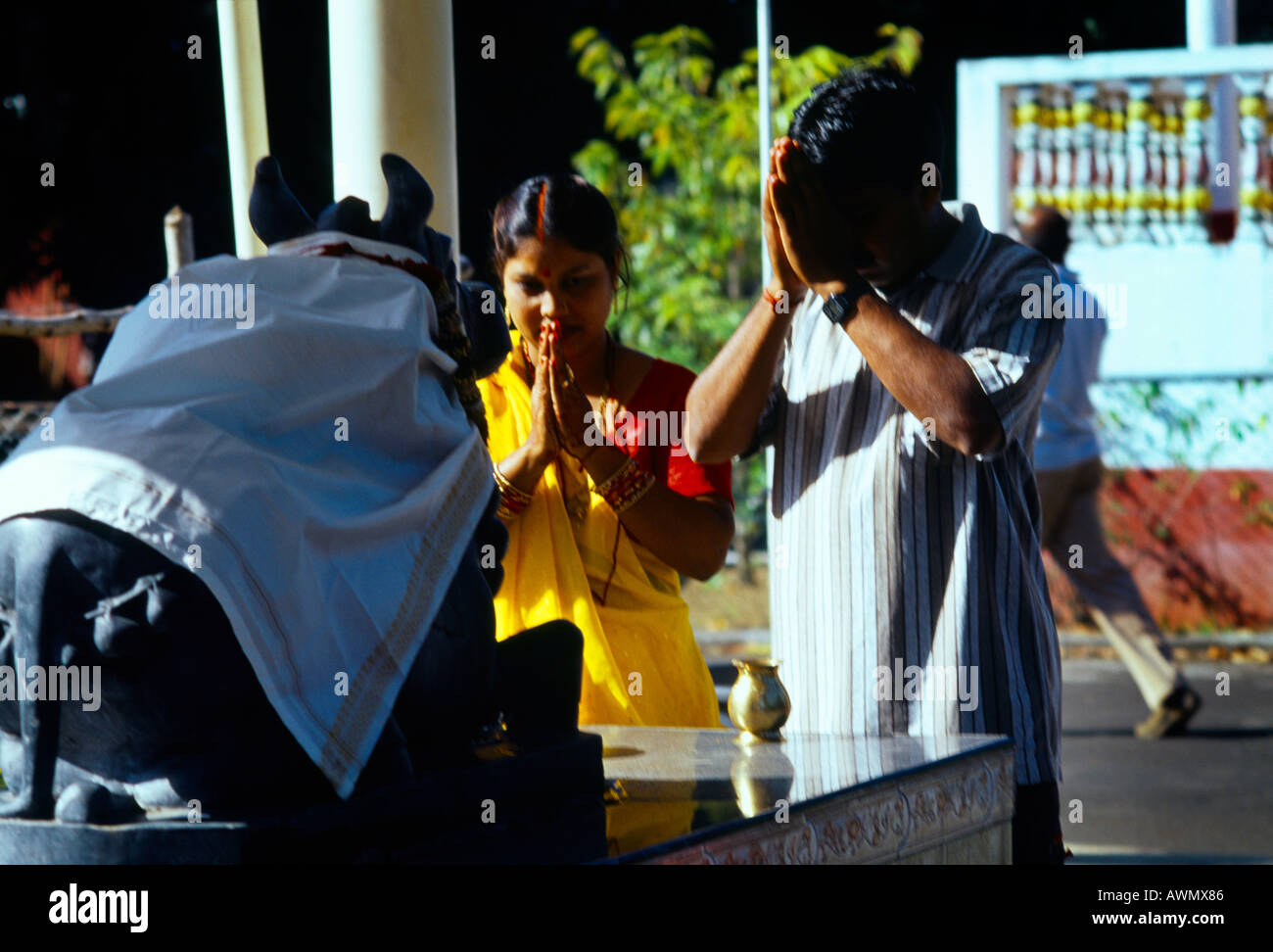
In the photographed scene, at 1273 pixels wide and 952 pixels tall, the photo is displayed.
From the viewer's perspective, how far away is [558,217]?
115 inches

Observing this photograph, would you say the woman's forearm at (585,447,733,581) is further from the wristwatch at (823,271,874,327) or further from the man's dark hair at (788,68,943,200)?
the man's dark hair at (788,68,943,200)

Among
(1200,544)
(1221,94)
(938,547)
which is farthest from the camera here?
(1200,544)

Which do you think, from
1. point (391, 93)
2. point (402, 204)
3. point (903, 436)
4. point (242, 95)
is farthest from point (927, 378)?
point (242, 95)

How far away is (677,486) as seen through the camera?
305cm

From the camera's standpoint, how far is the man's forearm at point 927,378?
251 cm

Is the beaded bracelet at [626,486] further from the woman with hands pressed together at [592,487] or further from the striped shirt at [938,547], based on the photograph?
the striped shirt at [938,547]

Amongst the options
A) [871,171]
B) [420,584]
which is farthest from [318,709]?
[871,171]

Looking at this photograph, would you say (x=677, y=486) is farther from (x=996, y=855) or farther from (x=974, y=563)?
(x=996, y=855)

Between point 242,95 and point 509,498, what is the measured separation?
1434mm

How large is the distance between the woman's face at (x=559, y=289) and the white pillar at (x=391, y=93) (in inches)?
19.2

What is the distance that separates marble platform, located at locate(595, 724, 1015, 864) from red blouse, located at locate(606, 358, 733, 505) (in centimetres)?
51

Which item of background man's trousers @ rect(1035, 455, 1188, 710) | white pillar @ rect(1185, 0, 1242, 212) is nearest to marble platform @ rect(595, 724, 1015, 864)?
background man's trousers @ rect(1035, 455, 1188, 710)

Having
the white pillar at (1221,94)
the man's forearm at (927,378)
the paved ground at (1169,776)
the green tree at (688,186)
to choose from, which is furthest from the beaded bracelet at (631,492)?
the green tree at (688,186)

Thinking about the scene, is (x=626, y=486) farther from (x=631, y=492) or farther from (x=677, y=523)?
(x=677, y=523)
